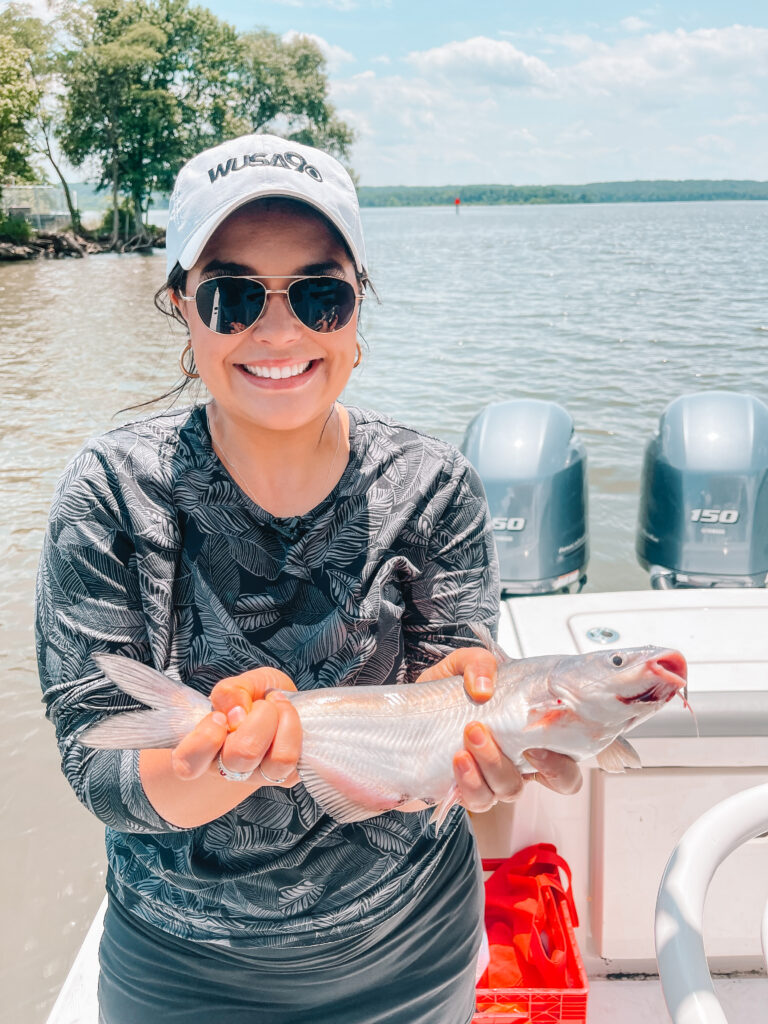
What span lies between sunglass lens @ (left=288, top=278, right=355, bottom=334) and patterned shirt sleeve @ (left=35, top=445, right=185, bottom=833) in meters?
0.48

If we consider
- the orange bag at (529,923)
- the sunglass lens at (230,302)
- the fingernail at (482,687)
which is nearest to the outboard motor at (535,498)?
the orange bag at (529,923)

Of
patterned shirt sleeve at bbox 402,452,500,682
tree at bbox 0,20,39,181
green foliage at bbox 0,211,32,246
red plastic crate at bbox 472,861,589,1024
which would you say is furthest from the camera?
tree at bbox 0,20,39,181

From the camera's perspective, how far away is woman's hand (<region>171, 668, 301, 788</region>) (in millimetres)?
1404

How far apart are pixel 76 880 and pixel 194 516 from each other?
3221 millimetres

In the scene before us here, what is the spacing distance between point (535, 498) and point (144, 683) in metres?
2.79

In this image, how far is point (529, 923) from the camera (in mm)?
2619

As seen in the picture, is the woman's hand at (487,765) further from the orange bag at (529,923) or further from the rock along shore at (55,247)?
the rock along shore at (55,247)

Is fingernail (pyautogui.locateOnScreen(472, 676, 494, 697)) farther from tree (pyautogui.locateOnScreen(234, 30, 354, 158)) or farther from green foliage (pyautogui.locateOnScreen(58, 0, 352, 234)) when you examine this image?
tree (pyautogui.locateOnScreen(234, 30, 354, 158))

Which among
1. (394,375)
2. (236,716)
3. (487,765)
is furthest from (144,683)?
(394,375)

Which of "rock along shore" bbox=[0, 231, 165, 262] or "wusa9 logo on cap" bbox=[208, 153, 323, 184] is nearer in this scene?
"wusa9 logo on cap" bbox=[208, 153, 323, 184]

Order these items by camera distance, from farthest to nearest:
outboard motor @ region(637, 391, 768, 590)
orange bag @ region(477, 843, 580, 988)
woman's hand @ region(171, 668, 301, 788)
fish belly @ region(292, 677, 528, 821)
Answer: outboard motor @ region(637, 391, 768, 590) < orange bag @ region(477, 843, 580, 988) < fish belly @ region(292, 677, 528, 821) < woman's hand @ region(171, 668, 301, 788)

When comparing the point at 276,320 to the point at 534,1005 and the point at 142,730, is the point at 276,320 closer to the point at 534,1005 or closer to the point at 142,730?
the point at 142,730

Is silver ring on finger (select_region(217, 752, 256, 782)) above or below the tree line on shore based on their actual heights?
below

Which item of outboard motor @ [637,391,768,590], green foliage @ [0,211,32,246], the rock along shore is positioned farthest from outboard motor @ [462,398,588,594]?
green foliage @ [0,211,32,246]
